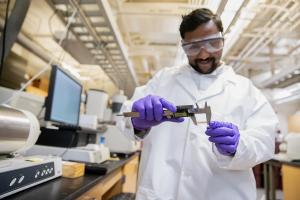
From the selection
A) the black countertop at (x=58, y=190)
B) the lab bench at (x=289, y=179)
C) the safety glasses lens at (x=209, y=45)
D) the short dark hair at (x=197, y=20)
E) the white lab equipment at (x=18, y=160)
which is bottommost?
the lab bench at (x=289, y=179)

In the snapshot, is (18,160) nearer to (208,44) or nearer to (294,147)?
(208,44)

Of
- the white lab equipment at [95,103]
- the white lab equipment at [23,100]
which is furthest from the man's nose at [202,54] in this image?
the white lab equipment at [95,103]

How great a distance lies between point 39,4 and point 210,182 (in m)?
2.49

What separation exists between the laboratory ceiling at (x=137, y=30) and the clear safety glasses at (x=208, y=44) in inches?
9.6

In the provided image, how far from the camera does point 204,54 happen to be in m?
1.14

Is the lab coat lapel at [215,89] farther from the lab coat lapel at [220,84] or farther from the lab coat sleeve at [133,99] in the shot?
the lab coat sleeve at [133,99]

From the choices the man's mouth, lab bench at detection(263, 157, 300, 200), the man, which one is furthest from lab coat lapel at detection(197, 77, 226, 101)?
lab bench at detection(263, 157, 300, 200)

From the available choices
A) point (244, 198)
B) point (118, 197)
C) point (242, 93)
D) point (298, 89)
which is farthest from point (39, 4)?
point (298, 89)

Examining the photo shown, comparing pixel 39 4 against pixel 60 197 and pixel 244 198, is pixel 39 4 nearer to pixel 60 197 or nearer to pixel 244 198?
pixel 60 197

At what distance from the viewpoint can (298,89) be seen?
13.9 feet

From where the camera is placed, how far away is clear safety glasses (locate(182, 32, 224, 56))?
111 cm

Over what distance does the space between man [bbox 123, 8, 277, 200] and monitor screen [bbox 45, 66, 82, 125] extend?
35 centimetres

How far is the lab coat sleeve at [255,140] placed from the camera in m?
0.93

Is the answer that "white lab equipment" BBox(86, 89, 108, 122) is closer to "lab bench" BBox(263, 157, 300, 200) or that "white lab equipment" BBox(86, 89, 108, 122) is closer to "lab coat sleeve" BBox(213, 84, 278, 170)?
"lab coat sleeve" BBox(213, 84, 278, 170)
